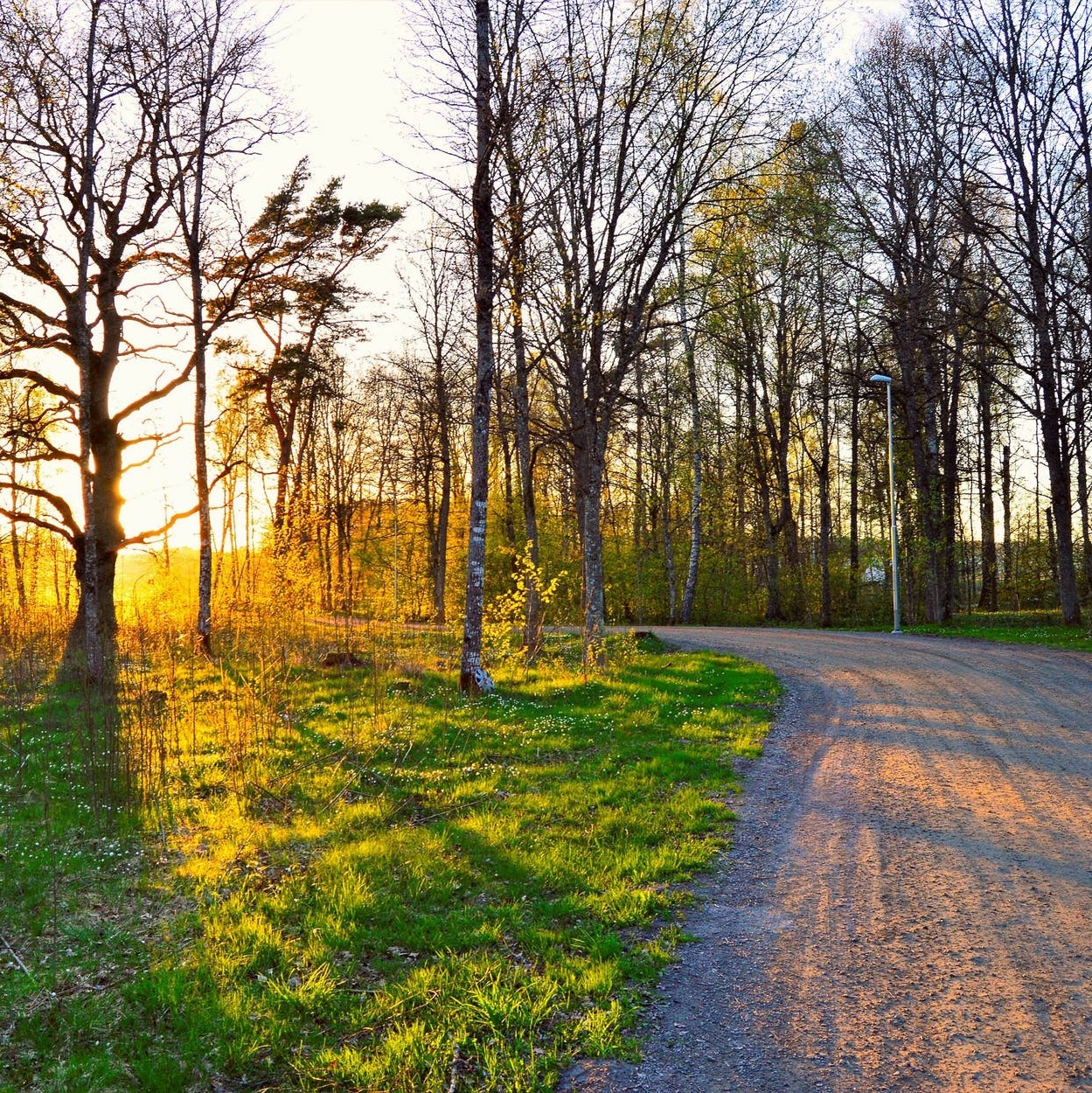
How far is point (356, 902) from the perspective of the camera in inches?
192

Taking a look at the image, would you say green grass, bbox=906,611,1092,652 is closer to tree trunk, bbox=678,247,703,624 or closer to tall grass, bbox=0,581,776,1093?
tree trunk, bbox=678,247,703,624

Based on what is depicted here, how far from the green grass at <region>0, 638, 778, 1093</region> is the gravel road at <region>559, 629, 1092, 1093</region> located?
34 centimetres

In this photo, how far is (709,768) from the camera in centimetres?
785

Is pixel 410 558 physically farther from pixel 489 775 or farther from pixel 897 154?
pixel 489 775

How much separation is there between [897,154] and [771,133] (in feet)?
32.9

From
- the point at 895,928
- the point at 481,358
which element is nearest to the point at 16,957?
the point at 895,928

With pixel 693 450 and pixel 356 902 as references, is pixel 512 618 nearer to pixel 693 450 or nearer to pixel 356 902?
pixel 356 902

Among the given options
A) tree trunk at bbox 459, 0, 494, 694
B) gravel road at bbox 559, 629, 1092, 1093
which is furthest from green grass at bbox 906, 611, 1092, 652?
tree trunk at bbox 459, 0, 494, 694

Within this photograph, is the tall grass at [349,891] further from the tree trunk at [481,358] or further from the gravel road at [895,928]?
the tree trunk at [481,358]

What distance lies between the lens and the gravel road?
3258 mm

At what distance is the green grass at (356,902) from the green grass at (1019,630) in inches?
411

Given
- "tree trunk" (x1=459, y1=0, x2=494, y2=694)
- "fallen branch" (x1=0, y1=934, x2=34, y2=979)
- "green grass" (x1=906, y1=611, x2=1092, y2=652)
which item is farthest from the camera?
"green grass" (x1=906, y1=611, x2=1092, y2=652)

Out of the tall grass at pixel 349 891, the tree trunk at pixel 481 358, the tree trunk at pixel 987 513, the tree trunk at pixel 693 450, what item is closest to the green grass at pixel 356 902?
the tall grass at pixel 349 891

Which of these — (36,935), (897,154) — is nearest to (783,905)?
(36,935)
